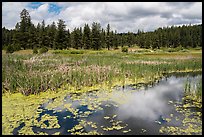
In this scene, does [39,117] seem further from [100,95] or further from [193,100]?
[193,100]

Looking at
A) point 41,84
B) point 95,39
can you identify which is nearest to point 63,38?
point 95,39

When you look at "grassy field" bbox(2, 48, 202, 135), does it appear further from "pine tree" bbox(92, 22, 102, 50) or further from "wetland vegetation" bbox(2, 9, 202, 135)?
"pine tree" bbox(92, 22, 102, 50)

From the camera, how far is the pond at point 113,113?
6941 millimetres

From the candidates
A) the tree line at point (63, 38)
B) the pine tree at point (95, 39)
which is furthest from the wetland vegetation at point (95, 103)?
the pine tree at point (95, 39)

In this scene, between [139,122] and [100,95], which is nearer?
[139,122]

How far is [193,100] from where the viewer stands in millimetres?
10258

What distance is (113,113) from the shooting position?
27.8 feet

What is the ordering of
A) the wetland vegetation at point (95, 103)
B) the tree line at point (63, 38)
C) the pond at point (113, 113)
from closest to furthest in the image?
the pond at point (113, 113), the wetland vegetation at point (95, 103), the tree line at point (63, 38)

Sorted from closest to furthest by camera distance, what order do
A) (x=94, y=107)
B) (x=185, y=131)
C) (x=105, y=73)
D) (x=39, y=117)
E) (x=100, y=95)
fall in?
(x=185, y=131) → (x=39, y=117) → (x=94, y=107) → (x=100, y=95) → (x=105, y=73)

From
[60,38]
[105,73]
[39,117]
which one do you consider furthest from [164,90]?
[60,38]

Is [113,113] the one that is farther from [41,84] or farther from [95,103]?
[41,84]

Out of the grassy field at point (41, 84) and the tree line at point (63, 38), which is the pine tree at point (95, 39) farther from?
the grassy field at point (41, 84)

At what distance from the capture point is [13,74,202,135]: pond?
6.94 meters

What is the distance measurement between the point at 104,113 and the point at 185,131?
9.44 ft
